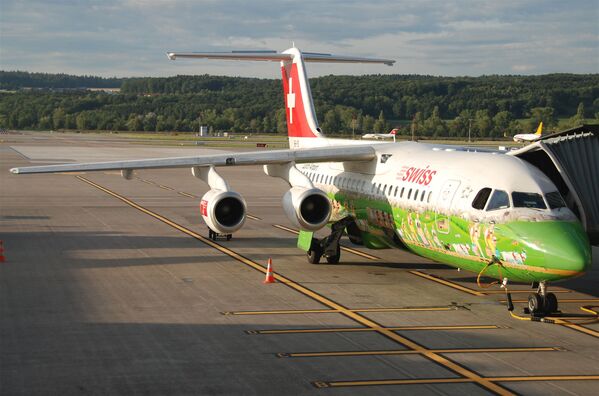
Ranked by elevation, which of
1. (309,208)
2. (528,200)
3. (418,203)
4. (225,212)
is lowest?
(225,212)

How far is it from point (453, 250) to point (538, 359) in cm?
483

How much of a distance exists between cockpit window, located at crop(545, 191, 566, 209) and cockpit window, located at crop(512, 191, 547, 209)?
151mm

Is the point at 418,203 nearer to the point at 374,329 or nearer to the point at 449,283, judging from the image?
the point at 449,283

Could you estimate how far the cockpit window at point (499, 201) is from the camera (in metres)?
17.7

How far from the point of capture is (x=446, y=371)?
44.7 ft

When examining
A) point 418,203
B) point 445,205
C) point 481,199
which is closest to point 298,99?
point 418,203

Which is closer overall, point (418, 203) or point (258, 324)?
point (258, 324)

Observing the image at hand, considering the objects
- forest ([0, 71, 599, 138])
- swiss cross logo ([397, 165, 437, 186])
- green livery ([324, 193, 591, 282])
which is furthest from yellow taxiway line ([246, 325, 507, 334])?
forest ([0, 71, 599, 138])

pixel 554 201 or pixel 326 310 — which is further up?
pixel 554 201

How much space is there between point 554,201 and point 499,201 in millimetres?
1069

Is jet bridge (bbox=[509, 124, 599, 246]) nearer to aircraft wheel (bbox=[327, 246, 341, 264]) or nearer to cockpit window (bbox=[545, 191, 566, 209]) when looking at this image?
cockpit window (bbox=[545, 191, 566, 209])

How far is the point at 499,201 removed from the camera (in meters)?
17.8

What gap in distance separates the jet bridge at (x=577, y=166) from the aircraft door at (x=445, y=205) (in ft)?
6.56

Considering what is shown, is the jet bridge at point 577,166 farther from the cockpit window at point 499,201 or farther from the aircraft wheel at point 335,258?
the aircraft wheel at point 335,258
